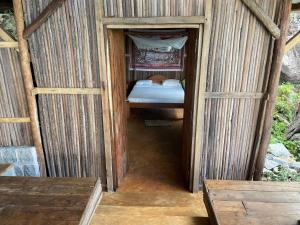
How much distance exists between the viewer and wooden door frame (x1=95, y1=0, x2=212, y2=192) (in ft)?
8.21

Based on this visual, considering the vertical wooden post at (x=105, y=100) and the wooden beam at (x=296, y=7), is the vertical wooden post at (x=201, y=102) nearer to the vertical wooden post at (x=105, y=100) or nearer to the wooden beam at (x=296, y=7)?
the vertical wooden post at (x=105, y=100)

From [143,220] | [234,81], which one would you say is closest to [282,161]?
[234,81]

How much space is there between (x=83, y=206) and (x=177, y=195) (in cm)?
172

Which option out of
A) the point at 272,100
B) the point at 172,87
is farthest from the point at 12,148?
the point at 172,87

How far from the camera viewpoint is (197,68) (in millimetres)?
2709

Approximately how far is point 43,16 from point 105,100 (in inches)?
43.5

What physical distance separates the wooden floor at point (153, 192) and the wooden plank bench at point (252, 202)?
0.46 m

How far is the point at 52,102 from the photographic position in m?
2.93

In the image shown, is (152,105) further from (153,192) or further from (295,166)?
(295,166)

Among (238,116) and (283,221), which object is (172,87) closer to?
(238,116)

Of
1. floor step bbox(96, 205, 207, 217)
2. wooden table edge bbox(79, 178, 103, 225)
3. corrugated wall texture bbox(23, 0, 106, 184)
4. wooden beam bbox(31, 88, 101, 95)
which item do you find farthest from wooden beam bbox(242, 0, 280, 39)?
wooden table edge bbox(79, 178, 103, 225)

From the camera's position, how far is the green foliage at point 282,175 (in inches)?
149

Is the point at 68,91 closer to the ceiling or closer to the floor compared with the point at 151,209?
closer to the ceiling

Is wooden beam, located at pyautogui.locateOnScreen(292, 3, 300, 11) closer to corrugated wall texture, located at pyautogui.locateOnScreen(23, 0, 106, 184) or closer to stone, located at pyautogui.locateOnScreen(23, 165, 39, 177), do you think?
corrugated wall texture, located at pyautogui.locateOnScreen(23, 0, 106, 184)
